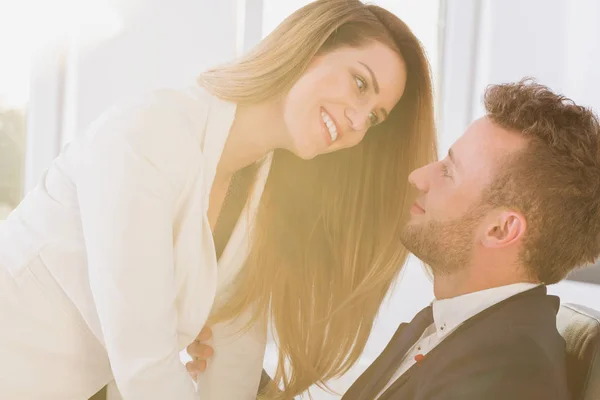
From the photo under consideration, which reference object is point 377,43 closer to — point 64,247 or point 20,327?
point 64,247

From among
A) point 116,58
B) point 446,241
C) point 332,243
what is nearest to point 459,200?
point 446,241

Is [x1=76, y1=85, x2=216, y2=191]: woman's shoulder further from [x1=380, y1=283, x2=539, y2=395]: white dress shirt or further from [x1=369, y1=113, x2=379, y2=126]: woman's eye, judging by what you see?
[x1=380, y1=283, x2=539, y2=395]: white dress shirt

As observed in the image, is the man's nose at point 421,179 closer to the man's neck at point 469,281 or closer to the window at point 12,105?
the man's neck at point 469,281

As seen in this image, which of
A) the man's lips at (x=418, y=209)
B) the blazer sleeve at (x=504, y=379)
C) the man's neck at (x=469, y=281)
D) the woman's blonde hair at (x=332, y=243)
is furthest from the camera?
the woman's blonde hair at (x=332, y=243)

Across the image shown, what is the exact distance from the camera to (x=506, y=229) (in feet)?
3.53

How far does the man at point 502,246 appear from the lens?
93 cm

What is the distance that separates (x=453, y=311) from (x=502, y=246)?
0.45 feet

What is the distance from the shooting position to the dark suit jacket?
2.93 ft

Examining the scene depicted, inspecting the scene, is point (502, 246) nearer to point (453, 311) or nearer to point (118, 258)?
point (453, 311)

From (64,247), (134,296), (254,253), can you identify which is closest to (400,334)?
(254,253)

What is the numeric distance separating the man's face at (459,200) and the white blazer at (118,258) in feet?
1.19

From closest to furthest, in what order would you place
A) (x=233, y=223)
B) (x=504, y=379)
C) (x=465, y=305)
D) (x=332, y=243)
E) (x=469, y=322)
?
(x=504, y=379)
(x=469, y=322)
(x=465, y=305)
(x=233, y=223)
(x=332, y=243)

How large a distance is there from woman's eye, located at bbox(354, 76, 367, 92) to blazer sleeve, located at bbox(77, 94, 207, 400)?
32 cm

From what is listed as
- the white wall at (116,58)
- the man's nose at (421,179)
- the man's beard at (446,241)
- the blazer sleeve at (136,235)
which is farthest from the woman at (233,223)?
the white wall at (116,58)
